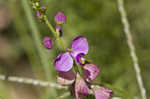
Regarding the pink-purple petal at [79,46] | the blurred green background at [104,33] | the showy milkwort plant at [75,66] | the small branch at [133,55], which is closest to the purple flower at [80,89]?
the showy milkwort plant at [75,66]

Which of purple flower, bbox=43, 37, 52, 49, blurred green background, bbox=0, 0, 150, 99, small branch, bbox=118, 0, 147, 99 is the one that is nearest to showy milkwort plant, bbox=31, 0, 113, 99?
purple flower, bbox=43, 37, 52, 49

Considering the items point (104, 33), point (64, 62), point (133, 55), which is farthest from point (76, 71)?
point (104, 33)

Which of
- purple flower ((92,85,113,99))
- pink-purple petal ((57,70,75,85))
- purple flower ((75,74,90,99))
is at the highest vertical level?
pink-purple petal ((57,70,75,85))

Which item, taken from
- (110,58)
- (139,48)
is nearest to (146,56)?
(139,48)

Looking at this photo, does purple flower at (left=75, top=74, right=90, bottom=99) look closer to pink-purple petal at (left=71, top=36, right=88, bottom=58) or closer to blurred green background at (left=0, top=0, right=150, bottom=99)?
pink-purple petal at (left=71, top=36, right=88, bottom=58)

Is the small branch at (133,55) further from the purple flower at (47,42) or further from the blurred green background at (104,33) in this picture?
the blurred green background at (104,33)

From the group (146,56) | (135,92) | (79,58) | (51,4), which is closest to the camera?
(79,58)

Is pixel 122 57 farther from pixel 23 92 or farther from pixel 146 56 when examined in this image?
pixel 23 92
